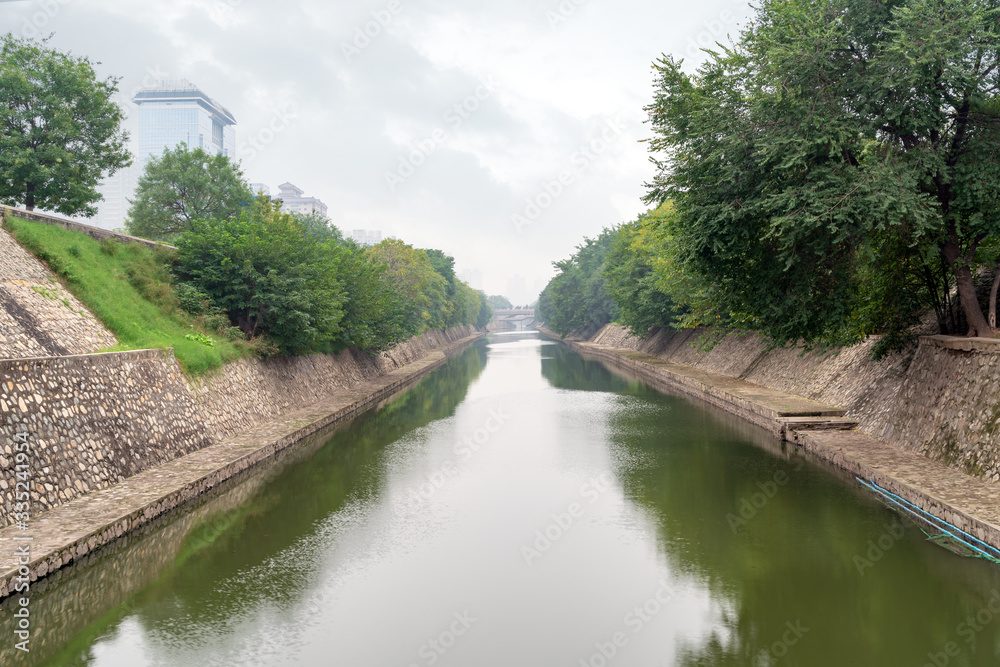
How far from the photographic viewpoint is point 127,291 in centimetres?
2005

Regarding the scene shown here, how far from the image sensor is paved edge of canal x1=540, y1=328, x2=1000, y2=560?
1078 centimetres

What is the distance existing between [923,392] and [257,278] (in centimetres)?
2101

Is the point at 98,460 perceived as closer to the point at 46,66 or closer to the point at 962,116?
the point at 962,116

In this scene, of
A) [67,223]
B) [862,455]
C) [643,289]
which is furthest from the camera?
[643,289]

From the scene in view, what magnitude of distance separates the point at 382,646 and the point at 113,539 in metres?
5.75

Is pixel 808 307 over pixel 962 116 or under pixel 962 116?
under

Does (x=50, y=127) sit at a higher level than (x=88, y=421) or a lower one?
higher

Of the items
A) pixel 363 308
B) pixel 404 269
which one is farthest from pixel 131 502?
pixel 404 269

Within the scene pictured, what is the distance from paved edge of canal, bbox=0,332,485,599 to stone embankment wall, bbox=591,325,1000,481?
607 inches

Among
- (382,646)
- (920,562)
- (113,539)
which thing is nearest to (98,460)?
(113,539)

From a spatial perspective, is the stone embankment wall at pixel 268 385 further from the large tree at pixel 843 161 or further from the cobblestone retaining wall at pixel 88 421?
the large tree at pixel 843 161

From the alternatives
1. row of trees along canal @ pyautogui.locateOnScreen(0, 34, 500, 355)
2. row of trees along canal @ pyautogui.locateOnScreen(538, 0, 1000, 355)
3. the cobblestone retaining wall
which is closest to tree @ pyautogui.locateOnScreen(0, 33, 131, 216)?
row of trees along canal @ pyautogui.locateOnScreen(0, 34, 500, 355)

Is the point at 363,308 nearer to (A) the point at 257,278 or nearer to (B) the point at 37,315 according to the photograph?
(A) the point at 257,278

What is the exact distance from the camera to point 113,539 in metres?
10.4
